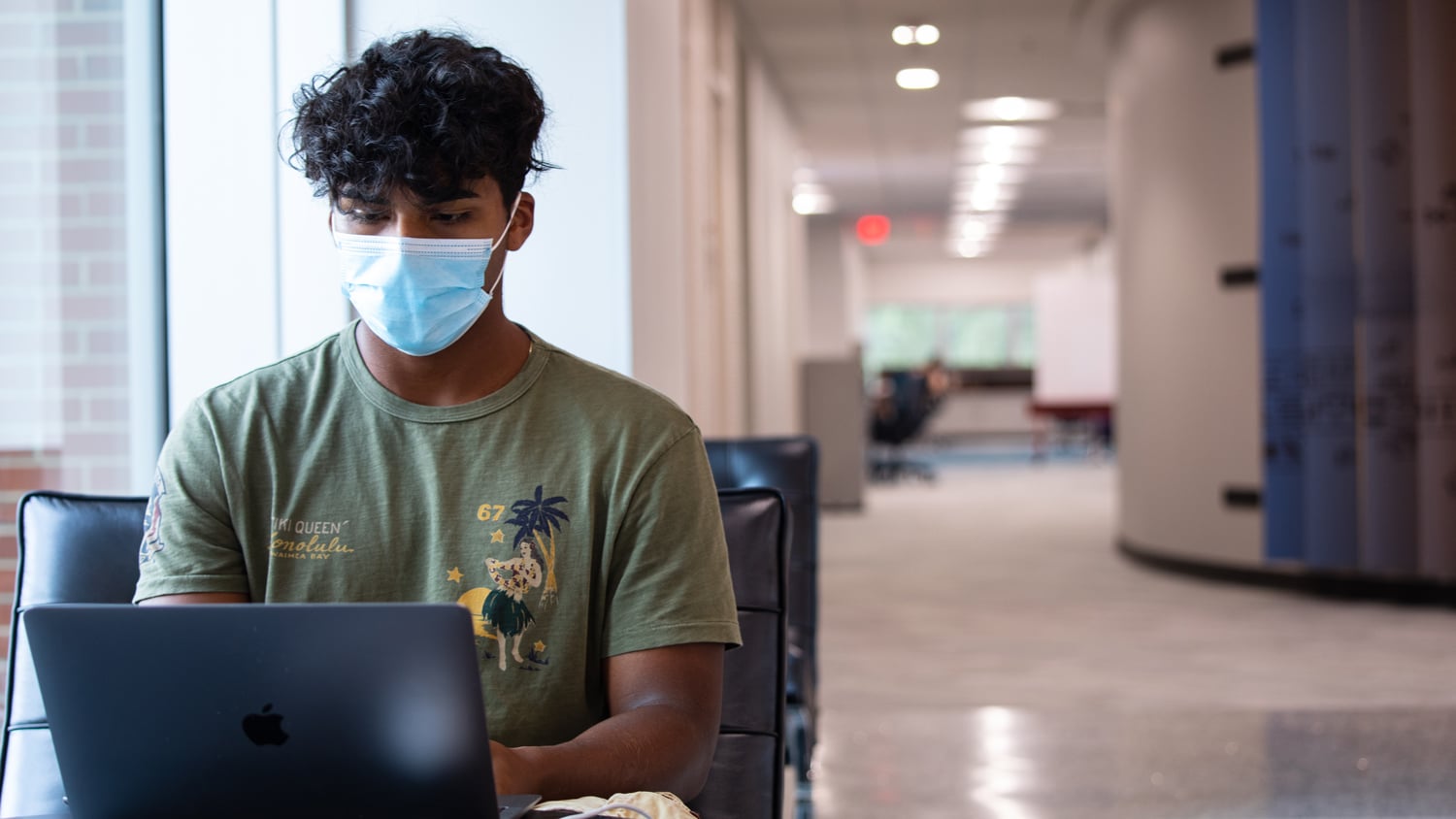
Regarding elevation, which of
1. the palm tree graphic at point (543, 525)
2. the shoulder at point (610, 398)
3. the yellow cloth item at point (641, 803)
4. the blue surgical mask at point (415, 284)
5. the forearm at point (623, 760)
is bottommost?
the yellow cloth item at point (641, 803)

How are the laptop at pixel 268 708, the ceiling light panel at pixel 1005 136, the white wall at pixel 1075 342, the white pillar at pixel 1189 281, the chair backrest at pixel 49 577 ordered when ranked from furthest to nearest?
the white wall at pixel 1075 342 → the ceiling light panel at pixel 1005 136 → the white pillar at pixel 1189 281 → the chair backrest at pixel 49 577 → the laptop at pixel 268 708

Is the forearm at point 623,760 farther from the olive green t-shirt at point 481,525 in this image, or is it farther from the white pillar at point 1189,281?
the white pillar at point 1189,281

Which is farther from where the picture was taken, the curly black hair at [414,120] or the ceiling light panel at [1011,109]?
the ceiling light panel at [1011,109]

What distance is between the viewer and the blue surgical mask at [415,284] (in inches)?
46.4

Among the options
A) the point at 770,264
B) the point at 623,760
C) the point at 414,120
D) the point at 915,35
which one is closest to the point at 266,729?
the point at 623,760

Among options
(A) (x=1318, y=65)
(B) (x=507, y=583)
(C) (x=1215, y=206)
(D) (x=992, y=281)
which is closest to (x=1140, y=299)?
(C) (x=1215, y=206)

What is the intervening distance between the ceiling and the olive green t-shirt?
6.07 meters

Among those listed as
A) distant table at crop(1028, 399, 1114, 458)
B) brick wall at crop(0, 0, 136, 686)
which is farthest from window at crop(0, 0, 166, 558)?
distant table at crop(1028, 399, 1114, 458)

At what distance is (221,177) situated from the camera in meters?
2.17

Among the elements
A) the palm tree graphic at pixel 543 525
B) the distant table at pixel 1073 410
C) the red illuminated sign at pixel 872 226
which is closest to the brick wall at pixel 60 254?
the palm tree graphic at pixel 543 525

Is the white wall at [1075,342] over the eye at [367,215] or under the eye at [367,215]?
over

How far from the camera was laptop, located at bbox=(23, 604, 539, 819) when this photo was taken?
829 millimetres

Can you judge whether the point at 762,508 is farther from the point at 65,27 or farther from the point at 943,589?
the point at 943,589

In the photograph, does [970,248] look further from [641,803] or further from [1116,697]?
[641,803]
